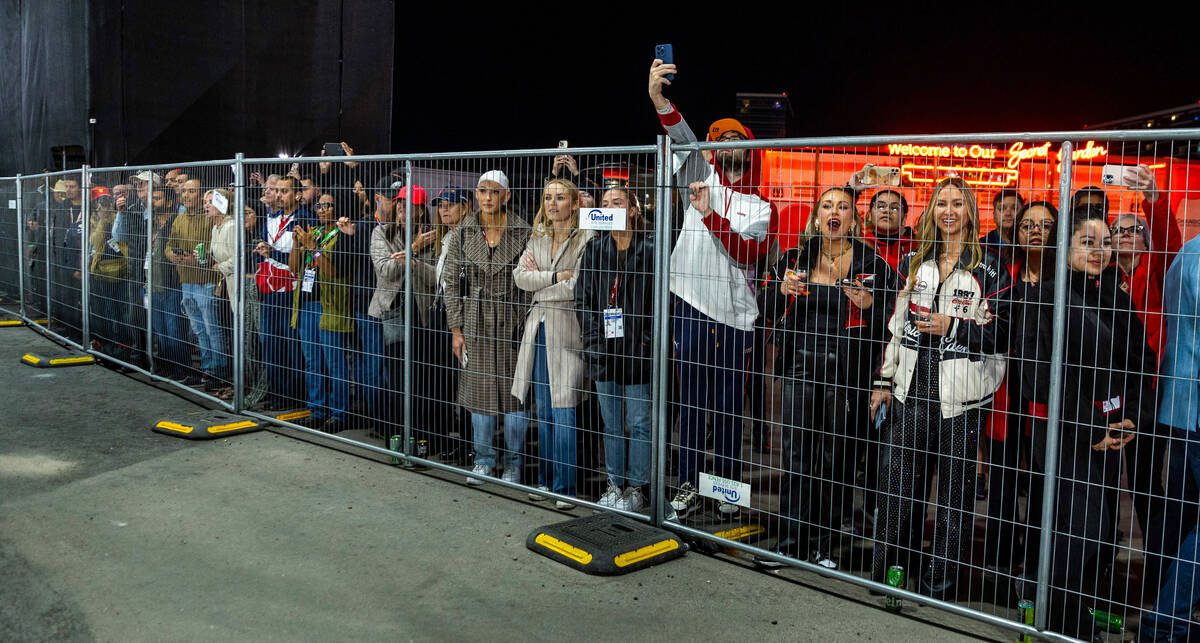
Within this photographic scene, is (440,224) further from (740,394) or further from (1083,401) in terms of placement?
(1083,401)

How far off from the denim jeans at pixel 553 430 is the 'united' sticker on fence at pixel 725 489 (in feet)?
2.73

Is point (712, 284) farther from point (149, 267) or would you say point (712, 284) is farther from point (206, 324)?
point (149, 267)

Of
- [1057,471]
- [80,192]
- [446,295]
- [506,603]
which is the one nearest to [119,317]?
[80,192]

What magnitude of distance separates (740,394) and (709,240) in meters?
0.77

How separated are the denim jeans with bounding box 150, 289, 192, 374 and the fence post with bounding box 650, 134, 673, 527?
15.6 feet

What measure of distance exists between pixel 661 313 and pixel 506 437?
1366 millimetres

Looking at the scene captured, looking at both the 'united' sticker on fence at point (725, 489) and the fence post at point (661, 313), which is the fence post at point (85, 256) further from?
the 'united' sticker on fence at point (725, 489)

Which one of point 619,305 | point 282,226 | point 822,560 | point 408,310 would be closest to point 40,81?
point 282,226

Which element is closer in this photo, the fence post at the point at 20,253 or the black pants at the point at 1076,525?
the black pants at the point at 1076,525

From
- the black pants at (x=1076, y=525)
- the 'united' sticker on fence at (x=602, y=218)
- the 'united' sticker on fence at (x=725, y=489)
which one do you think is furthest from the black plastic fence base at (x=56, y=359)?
the black pants at (x=1076, y=525)

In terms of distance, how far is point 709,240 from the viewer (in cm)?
409

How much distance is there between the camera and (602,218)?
13.9 feet

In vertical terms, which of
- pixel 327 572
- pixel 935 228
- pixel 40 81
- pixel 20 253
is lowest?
pixel 327 572

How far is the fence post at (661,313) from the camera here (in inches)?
160
